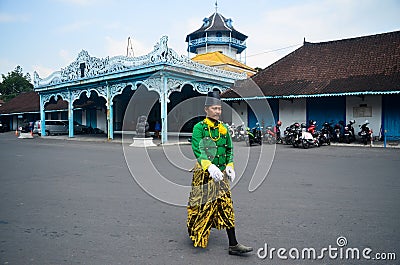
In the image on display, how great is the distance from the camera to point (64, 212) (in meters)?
4.54

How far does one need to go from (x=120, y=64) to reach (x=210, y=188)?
50.7ft

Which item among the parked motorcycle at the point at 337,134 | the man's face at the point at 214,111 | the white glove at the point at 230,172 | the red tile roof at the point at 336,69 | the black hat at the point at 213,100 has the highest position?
the red tile roof at the point at 336,69

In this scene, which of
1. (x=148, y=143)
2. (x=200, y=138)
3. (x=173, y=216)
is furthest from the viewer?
(x=148, y=143)

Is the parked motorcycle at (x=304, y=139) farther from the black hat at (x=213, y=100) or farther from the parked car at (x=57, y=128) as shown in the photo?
the parked car at (x=57, y=128)

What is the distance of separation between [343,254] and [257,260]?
0.83 metres

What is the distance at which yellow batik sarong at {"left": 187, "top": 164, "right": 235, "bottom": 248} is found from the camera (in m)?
3.20

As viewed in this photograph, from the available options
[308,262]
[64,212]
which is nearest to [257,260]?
[308,262]

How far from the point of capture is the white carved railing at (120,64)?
1548cm

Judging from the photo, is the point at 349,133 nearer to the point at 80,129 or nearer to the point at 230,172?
the point at 230,172

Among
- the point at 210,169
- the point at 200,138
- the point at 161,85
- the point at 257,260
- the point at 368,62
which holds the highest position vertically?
the point at 368,62

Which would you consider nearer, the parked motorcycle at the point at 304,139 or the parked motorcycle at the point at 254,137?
the parked motorcycle at the point at 304,139

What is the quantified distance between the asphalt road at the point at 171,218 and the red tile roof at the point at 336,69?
9.14 m

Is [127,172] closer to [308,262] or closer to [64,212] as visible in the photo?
[64,212]

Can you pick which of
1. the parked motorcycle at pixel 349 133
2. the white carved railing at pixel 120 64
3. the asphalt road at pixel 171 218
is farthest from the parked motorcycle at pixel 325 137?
the asphalt road at pixel 171 218
